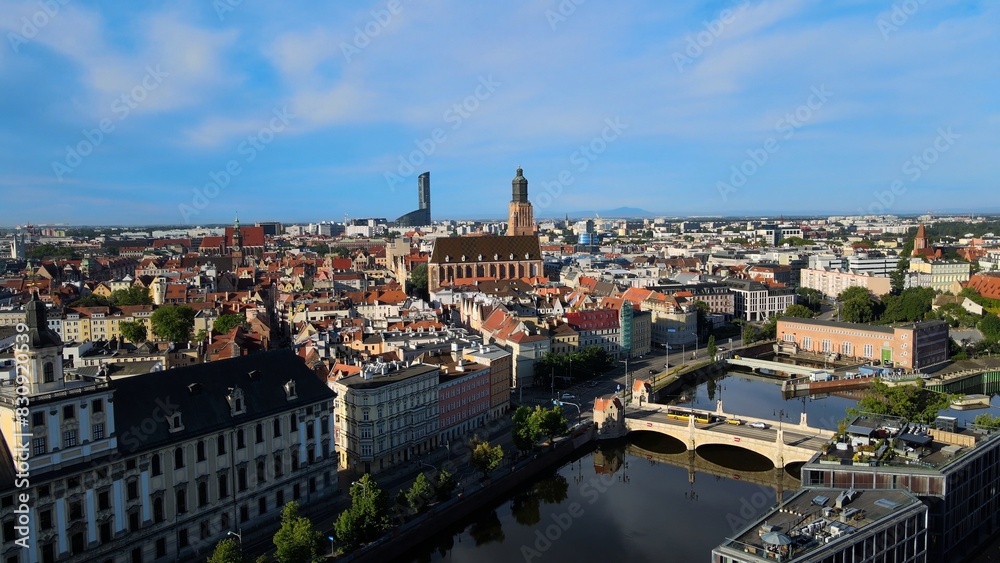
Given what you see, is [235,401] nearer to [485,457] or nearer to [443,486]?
[443,486]

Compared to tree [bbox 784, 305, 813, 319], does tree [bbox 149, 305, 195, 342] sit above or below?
above

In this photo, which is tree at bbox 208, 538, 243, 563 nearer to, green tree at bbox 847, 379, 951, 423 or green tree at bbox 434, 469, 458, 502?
green tree at bbox 434, 469, 458, 502

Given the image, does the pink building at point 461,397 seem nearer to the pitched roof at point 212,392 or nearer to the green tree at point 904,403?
the pitched roof at point 212,392

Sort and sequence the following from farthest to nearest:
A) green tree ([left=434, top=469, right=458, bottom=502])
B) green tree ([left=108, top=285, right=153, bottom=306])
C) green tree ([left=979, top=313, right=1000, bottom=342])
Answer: green tree ([left=108, top=285, right=153, bottom=306]), green tree ([left=979, top=313, right=1000, bottom=342]), green tree ([left=434, top=469, right=458, bottom=502])

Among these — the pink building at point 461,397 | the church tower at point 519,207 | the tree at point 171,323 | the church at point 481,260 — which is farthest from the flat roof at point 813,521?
the church tower at point 519,207

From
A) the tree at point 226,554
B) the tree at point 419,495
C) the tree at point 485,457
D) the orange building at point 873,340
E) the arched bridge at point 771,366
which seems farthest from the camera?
the arched bridge at point 771,366

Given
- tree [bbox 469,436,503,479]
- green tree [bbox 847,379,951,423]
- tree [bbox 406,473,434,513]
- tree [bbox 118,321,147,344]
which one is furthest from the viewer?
tree [bbox 118,321,147,344]

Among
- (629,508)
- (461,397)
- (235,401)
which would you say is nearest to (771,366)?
(461,397)

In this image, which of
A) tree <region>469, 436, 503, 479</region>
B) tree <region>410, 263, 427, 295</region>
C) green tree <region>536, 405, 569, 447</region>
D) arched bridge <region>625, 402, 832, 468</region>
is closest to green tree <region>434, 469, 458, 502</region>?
tree <region>469, 436, 503, 479</region>

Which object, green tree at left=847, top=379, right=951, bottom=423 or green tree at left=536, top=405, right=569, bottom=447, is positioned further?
green tree at left=847, top=379, right=951, bottom=423
